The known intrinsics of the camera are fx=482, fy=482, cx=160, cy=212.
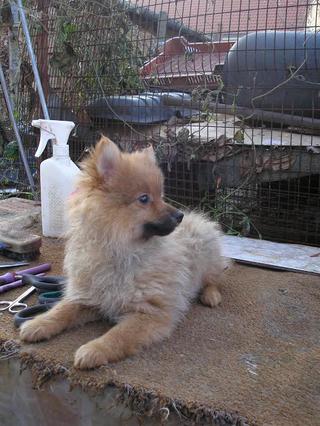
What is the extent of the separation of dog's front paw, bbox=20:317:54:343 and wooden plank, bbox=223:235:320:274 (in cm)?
154

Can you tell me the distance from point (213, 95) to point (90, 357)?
10.1 feet

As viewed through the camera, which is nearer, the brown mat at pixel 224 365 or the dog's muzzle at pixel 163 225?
the brown mat at pixel 224 365

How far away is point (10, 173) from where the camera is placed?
585 centimetres

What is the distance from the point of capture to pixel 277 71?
411 cm

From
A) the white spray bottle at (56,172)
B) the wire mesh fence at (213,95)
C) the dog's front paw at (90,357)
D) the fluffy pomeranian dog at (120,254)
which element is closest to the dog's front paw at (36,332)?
the fluffy pomeranian dog at (120,254)

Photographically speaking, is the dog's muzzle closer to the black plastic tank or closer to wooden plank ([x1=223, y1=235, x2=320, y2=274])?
wooden plank ([x1=223, y1=235, x2=320, y2=274])

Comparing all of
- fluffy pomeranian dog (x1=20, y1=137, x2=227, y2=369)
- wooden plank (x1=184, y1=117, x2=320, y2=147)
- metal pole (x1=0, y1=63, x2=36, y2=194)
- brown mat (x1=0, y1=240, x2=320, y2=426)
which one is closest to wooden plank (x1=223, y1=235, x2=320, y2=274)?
brown mat (x1=0, y1=240, x2=320, y2=426)

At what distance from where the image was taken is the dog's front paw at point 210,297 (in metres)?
2.62

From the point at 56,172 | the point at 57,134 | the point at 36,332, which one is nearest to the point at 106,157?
the point at 36,332

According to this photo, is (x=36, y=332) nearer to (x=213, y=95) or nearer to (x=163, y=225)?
(x=163, y=225)

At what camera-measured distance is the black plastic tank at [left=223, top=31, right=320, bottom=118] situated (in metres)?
3.98

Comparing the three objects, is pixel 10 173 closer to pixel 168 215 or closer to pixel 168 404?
pixel 168 215

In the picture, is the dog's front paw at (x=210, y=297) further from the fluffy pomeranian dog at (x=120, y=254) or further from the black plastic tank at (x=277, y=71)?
the black plastic tank at (x=277, y=71)

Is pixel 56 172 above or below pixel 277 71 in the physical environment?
below
